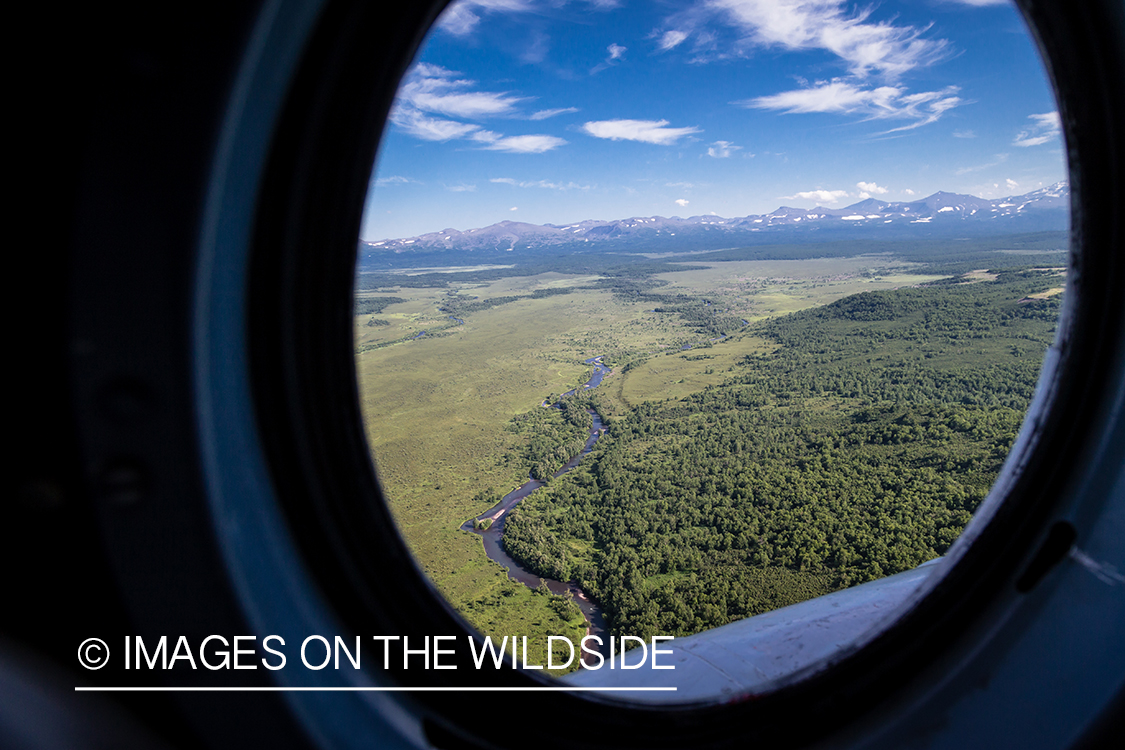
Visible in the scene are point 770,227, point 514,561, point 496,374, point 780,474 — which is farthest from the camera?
point 770,227

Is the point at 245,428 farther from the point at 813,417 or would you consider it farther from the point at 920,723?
the point at 813,417

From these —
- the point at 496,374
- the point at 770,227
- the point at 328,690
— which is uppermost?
the point at 770,227

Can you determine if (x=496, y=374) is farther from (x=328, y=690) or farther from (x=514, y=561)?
(x=328, y=690)

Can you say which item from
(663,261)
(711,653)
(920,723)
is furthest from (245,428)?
(663,261)

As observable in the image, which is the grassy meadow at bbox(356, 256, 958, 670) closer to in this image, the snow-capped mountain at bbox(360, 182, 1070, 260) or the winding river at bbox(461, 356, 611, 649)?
the winding river at bbox(461, 356, 611, 649)

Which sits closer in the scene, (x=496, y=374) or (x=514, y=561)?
(x=514, y=561)

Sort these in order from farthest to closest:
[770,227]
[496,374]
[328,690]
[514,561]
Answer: [770,227] → [496,374] → [514,561] → [328,690]

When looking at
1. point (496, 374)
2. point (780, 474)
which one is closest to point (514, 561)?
point (780, 474)
